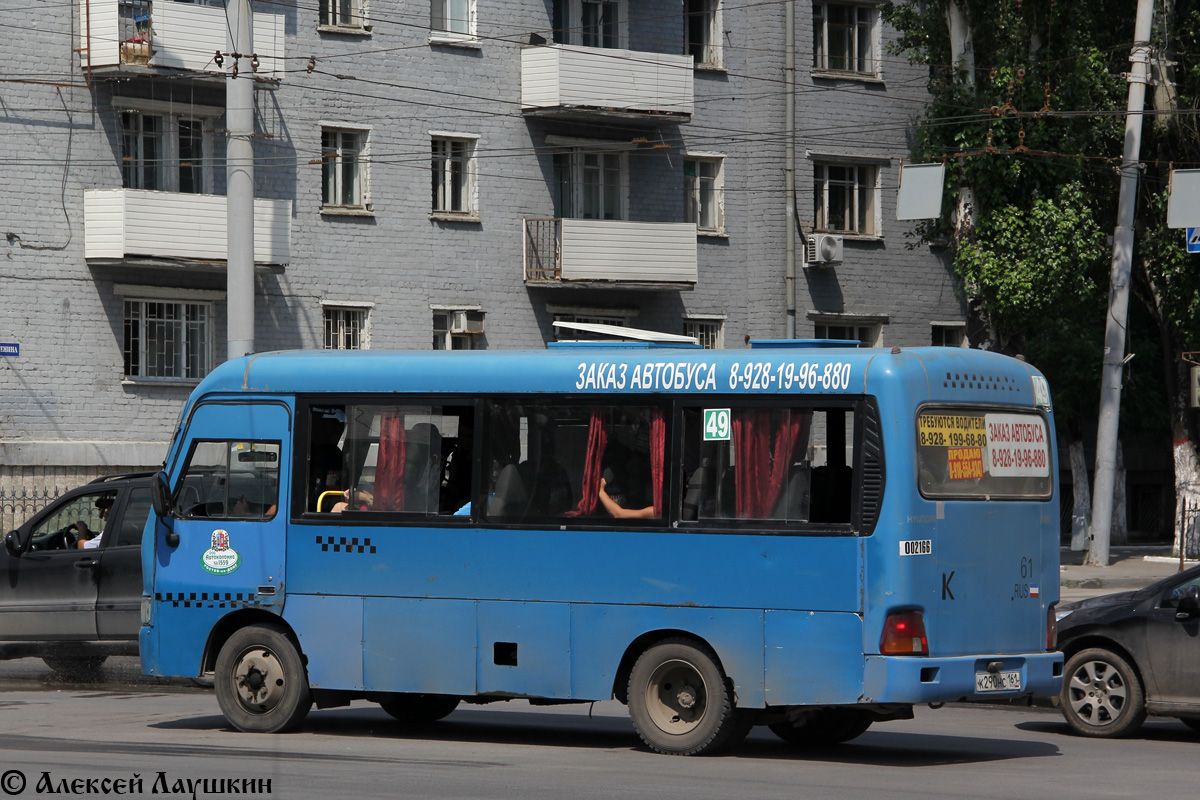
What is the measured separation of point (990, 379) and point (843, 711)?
7.69 ft

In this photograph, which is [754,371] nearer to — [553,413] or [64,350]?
[553,413]

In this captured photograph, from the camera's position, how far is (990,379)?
37.3ft

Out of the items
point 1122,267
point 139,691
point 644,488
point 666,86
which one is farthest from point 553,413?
point 666,86

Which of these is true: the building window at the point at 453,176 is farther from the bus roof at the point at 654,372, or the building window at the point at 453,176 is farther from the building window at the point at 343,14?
the bus roof at the point at 654,372

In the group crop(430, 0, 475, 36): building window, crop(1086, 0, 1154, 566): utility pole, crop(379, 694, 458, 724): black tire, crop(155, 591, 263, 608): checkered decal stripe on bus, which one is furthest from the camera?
crop(430, 0, 475, 36): building window

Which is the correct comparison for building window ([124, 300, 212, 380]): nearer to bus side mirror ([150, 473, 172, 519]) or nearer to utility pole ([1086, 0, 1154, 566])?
utility pole ([1086, 0, 1154, 566])

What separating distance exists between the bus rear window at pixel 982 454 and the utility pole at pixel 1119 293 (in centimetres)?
1668

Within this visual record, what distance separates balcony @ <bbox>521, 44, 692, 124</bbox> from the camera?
32531 mm

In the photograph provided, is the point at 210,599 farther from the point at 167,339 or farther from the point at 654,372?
the point at 167,339

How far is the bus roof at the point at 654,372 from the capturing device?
11.0 m

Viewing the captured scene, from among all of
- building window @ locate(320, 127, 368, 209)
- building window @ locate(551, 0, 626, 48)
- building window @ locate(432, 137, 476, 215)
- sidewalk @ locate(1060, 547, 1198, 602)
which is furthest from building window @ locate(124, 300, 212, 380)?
sidewalk @ locate(1060, 547, 1198, 602)

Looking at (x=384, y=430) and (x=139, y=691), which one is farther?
(x=139, y=691)

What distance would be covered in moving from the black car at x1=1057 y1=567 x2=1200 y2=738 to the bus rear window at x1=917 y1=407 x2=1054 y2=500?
1516mm

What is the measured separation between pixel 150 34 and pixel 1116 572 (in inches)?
674
